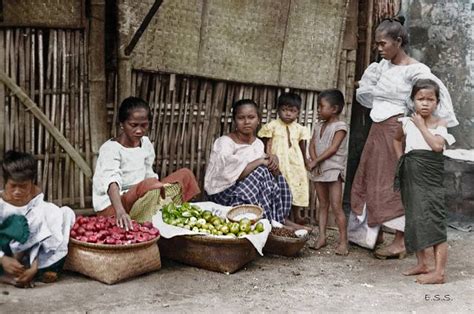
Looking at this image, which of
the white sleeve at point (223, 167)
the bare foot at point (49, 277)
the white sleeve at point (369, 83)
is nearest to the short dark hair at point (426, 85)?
the white sleeve at point (369, 83)

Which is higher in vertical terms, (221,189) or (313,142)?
(313,142)

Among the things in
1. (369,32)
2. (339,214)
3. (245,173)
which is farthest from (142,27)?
(369,32)

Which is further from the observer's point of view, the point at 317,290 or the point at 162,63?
the point at 162,63

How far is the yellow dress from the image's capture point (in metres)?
6.91

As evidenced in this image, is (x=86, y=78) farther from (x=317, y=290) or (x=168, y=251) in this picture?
(x=317, y=290)

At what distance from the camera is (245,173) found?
652cm

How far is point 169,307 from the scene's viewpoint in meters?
4.85

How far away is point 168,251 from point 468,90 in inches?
148

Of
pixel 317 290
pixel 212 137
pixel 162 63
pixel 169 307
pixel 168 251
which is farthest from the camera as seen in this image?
pixel 212 137

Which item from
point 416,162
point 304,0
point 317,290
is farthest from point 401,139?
point 304,0

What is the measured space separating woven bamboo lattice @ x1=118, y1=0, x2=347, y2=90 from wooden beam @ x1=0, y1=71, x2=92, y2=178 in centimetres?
88

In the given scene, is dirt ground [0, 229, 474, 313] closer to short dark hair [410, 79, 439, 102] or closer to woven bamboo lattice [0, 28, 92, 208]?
woven bamboo lattice [0, 28, 92, 208]

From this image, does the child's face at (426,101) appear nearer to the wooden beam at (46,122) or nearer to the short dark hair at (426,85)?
the short dark hair at (426,85)
